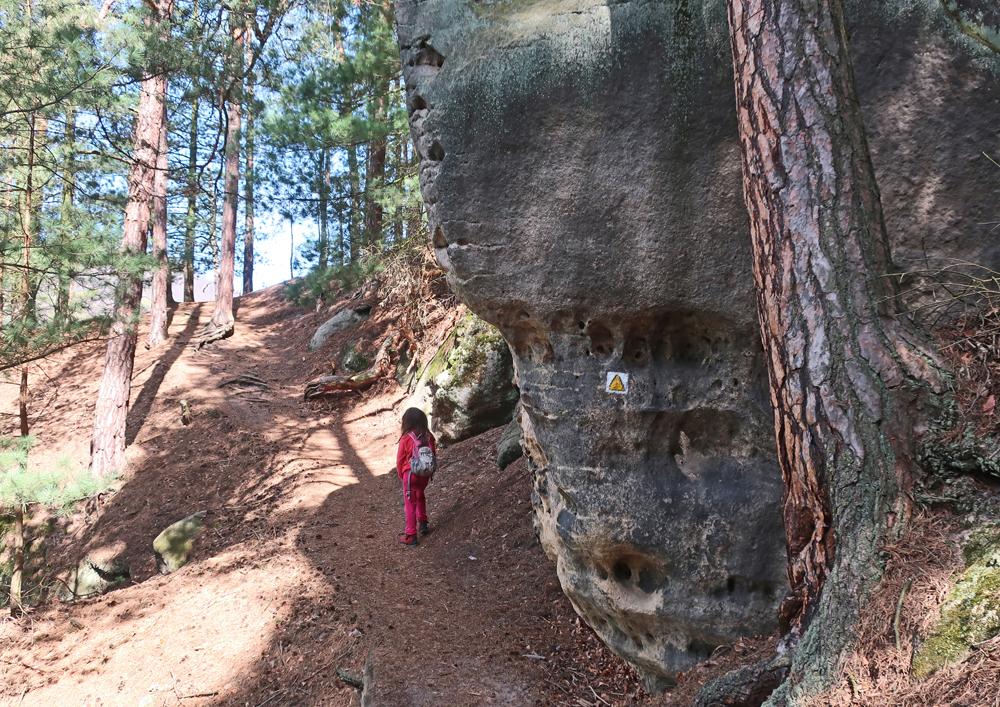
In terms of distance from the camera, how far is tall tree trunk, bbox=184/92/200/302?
41.3ft

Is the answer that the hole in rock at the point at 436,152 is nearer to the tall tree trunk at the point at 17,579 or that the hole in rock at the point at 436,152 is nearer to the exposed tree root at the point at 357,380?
the tall tree trunk at the point at 17,579

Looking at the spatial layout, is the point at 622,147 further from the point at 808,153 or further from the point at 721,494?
the point at 721,494

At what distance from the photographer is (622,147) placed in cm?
453

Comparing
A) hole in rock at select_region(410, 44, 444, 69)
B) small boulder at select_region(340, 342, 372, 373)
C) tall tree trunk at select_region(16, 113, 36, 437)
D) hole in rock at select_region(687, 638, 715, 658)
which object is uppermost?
hole in rock at select_region(410, 44, 444, 69)

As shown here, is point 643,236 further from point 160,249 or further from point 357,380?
point 357,380

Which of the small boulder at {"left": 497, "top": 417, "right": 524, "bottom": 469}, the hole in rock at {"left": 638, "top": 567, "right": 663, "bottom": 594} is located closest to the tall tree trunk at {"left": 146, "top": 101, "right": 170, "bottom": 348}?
the small boulder at {"left": 497, "top": 417, "right": 524, "bottom": 469}

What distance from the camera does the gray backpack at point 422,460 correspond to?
7.83 m

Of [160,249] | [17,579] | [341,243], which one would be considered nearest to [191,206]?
[160,249]

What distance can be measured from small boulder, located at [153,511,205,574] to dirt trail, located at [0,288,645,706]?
22 cm

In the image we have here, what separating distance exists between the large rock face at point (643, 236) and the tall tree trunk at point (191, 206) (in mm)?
7217

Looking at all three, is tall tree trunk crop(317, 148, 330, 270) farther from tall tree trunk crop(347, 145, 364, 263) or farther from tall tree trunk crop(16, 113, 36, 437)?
tall tree trunk crop(16, 113, 36, 437)

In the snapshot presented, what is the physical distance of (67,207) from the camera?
958cm

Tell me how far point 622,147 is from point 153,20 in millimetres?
9027

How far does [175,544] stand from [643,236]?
881cm
